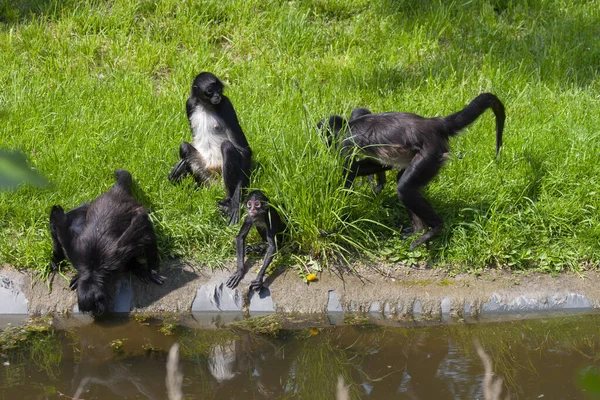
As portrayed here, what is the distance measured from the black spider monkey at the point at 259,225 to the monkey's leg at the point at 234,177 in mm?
464

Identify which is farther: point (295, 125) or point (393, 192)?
point (295, 125)

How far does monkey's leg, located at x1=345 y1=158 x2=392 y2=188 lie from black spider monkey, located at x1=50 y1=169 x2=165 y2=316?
1700mm

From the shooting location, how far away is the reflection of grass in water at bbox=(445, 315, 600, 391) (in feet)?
16.5

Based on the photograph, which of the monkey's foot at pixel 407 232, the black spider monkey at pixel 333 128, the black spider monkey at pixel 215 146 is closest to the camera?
the black spider monkey at pixel 333 128

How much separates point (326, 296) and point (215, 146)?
1.96m

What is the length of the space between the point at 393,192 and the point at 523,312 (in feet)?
5.23

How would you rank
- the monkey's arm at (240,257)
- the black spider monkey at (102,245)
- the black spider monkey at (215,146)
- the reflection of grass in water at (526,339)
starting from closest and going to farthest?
the reflection of grass in water at (526,339), the black spider monkey at (102,245), the monkey's arm at (240,257), the black spider monkey at (215,146)

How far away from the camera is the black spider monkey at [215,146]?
641 centimetres

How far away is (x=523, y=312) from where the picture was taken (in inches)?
227

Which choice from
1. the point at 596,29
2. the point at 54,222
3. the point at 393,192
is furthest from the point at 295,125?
the point at 596,29

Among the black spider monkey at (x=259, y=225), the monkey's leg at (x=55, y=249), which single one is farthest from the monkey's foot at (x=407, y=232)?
the monkey's leg at (x=55, y=249)

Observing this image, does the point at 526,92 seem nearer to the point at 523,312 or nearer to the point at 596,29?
the point at 596,29

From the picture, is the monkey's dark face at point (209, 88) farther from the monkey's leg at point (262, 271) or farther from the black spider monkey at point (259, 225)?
the monkey's leg at point (262, 271)

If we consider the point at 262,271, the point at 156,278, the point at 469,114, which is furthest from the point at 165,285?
the point at 469,114
